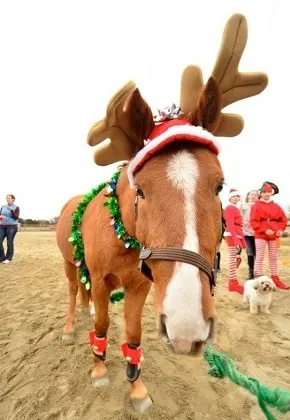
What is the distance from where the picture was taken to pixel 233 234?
6434mm

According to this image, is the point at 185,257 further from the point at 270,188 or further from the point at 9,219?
the point at 9,219

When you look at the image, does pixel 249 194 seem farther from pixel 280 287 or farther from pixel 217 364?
pixel 217 364

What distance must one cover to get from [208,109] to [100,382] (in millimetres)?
2462

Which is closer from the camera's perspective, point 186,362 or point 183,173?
point 183,173

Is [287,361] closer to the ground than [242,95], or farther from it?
closer to the ground

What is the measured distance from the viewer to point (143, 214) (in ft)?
5.42

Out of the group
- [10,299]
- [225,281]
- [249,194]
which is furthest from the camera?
[249,194]

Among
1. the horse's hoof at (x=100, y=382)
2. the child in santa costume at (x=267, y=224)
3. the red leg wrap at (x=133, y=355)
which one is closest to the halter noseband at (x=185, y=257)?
the red leg wrap at (x=133, y=355)

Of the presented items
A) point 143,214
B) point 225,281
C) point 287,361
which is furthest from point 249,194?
point 143,214

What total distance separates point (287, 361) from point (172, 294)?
8.89 feet

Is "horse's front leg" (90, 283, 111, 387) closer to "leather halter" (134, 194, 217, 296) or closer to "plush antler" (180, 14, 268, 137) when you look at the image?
"leather halter" (134, 194, 217, 296)

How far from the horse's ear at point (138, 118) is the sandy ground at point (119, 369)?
208 centimetres

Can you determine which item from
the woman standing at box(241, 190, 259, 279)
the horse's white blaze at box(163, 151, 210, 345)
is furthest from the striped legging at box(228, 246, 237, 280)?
the horse's white blaze at box(163, 151, 210, 345)

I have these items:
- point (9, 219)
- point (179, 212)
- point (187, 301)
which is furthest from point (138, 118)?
point (9, 219)
